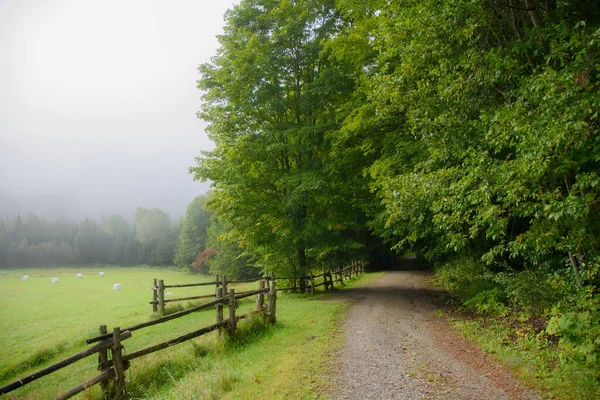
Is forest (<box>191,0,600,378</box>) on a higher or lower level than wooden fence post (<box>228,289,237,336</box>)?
higher

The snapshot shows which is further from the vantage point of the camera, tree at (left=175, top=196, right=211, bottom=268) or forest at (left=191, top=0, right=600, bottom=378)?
tree at (left=175, top=196, right=211, bottom=268)

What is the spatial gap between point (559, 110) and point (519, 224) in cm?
845

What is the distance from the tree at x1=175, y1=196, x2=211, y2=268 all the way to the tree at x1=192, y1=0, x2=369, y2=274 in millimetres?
50327

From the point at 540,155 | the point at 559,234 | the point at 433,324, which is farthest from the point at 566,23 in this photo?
the point at 433,324

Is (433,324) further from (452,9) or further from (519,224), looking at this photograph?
(452,9)

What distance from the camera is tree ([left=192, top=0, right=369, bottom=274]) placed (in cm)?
1622

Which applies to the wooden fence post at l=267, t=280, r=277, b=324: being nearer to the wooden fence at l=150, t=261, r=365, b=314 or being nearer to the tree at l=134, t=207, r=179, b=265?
the wooden fence at l=150, t=261, r=365, b=314


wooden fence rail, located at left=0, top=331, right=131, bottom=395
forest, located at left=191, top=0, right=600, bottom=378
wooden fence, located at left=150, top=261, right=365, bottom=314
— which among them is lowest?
wooden fence, located at left=150, top=261, right=365, bottom=314

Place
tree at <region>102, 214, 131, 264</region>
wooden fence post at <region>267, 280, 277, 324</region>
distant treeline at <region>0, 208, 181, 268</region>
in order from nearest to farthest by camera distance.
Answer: wooden fence post at <region>267, 280, 277, 324</region> < distant treeline at <region>0, 208, 181, 268</region> < tree at <region>102, 214, 131, 264</region>

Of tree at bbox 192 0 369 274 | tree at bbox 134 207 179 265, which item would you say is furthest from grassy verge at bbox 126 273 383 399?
tree at bbox 134 207 179 265

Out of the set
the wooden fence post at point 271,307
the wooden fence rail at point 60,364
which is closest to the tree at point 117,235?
the wooden fence post at point 271,307

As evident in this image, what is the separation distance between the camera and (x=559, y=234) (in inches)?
255

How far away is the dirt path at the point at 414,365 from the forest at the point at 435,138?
1.51m

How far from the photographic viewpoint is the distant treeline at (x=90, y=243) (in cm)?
8419
